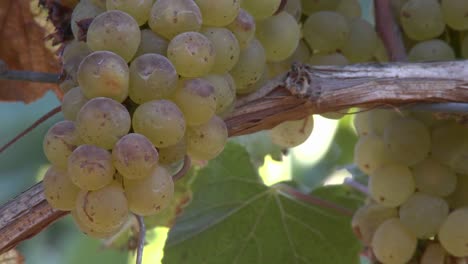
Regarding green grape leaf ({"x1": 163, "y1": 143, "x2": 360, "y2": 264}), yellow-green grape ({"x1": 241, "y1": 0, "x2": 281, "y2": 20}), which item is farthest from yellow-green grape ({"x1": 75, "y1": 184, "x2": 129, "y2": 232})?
green grape leaf ({"x1": 163, "y1": 143, "x2": 360, "y2": 264})

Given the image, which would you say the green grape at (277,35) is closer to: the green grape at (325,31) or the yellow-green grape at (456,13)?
the green grape at (325,31)

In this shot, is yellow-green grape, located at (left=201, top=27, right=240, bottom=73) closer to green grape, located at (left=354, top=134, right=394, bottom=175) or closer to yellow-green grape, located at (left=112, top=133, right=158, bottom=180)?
yellow-green grape, located at (left=112, top=133, right=158, bottom=180)

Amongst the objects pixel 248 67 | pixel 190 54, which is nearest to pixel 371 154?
pixel 248 67

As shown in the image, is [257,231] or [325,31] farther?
[257,231]

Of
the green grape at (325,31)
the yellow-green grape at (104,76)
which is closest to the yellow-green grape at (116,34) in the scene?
the yellow-green grape at (104,76)

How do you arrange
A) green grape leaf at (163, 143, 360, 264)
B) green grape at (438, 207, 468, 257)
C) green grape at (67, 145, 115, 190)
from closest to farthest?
1. green grape at (67, 145, 115, 190)
2. green grape at (438, 207, 468, 257)
3. green grape leaf at (163, 143, 360, 264)

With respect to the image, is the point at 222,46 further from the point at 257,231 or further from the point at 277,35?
the point at 257,231

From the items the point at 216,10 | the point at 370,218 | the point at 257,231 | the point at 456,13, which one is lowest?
the point at 257,231
